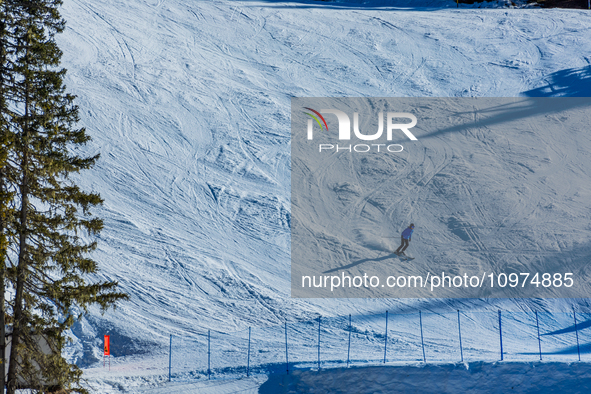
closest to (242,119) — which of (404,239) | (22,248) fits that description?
(404,239)

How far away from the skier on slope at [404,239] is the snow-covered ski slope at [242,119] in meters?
0.78

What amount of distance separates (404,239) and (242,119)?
29.3 feet

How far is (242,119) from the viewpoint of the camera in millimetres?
22906

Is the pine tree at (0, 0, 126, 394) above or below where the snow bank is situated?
above

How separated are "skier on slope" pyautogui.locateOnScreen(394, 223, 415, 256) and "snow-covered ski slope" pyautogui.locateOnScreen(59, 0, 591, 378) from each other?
776 millimetres

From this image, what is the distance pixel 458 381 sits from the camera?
11.7 metres

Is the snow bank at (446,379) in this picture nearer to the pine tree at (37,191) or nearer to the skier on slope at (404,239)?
the skier on slope at (404,239)

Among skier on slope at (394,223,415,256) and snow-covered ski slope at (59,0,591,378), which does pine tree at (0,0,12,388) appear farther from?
skier on slope at (394,223,415,256)

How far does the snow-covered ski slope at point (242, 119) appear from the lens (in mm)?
16094

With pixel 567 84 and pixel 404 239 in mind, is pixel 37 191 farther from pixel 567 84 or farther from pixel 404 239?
pixel 567 84

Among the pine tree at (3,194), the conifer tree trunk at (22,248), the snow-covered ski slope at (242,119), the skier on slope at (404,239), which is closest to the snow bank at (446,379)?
the snow-covered ski slope at (242,119)

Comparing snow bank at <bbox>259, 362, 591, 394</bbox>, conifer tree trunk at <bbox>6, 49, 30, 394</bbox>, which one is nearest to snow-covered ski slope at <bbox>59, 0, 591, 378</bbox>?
snow bank at <bbox>259, 362, 591, 394</bbox>

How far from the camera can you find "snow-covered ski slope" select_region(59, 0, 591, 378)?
1609cm

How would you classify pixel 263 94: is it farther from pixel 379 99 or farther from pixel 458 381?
pixel 458 381
